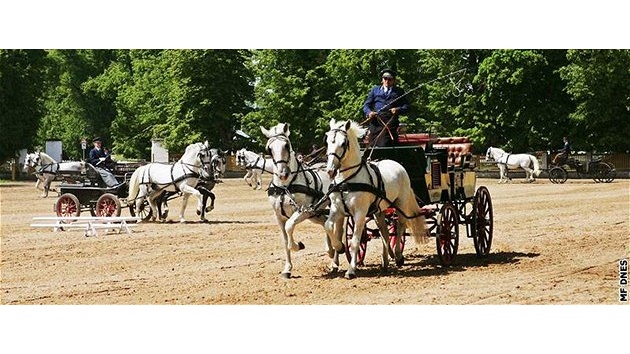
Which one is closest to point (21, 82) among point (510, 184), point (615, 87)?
point (615, 87)

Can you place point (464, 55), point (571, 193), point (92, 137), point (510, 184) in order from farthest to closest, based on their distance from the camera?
point (510, 184), point (571, 193), point (464, 55), point (92, 137)

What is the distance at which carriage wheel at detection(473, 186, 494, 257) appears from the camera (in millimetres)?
15575

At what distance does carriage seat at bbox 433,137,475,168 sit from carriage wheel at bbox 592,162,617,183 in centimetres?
817

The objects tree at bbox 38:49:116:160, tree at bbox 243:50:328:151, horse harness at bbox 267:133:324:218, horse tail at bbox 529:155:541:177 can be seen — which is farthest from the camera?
horse tail at bbox 529:155:541:177

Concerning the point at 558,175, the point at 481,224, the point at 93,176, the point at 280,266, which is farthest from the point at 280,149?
the point at 558,175

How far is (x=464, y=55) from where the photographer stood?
21266 millimetres

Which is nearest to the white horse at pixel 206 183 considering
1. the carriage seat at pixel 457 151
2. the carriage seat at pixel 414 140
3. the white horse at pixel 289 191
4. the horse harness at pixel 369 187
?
the carriage seat at pixel 457 151

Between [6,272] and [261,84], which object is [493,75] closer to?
[261,84]

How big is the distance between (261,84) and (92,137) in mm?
3479

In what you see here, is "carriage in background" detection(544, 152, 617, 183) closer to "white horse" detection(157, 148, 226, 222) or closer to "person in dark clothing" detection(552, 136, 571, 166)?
"person in dark clothing" detection(552, 136, 571, 166)

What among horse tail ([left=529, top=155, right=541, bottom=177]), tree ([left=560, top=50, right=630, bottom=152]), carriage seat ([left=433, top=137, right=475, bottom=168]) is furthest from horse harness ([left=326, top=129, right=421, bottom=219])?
horse tail ([left=529, top=155, right=541, bottom=177])

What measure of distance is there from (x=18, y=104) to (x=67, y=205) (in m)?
3.80

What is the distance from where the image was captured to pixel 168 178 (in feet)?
74.0

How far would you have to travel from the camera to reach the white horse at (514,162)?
91.5 ft
